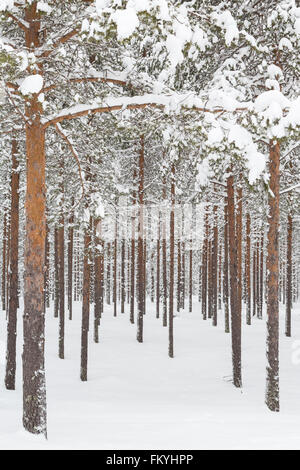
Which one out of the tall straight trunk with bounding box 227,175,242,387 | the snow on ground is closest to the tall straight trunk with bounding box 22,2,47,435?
the snow on ground

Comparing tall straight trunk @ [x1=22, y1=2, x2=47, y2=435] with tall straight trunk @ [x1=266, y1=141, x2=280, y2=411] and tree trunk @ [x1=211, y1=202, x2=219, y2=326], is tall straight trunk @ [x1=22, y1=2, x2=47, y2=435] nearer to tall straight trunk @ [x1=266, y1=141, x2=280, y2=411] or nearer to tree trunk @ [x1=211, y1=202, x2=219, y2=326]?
tall straight trunk @ [x1=266, y1=141, x2=280, y2=411]

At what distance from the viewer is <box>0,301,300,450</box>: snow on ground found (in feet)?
23.6

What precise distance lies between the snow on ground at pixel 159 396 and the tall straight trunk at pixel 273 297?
0.57m

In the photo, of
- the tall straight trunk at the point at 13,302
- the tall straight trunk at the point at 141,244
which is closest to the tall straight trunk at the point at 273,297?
the tall straight trunk at the point at 13,302

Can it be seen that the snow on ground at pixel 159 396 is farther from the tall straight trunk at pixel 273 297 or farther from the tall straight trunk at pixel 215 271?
the tall straight trunk at pixel 215 271

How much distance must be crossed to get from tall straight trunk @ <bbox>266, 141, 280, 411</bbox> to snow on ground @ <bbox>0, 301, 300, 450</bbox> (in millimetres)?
568

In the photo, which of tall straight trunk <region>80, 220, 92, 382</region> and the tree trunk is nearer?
tall straight trunk <region>80, 220, 92, 382</region>

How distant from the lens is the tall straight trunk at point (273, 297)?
1034 cm

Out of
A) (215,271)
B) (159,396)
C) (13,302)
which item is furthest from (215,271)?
(13,302)

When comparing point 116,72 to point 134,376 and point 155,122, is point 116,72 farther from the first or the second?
point 134,376

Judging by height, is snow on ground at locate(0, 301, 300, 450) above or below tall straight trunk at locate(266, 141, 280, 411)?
below

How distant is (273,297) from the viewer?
10.4 m

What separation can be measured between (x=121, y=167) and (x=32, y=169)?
52.6 ft

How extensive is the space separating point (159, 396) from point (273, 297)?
515 centimetres
